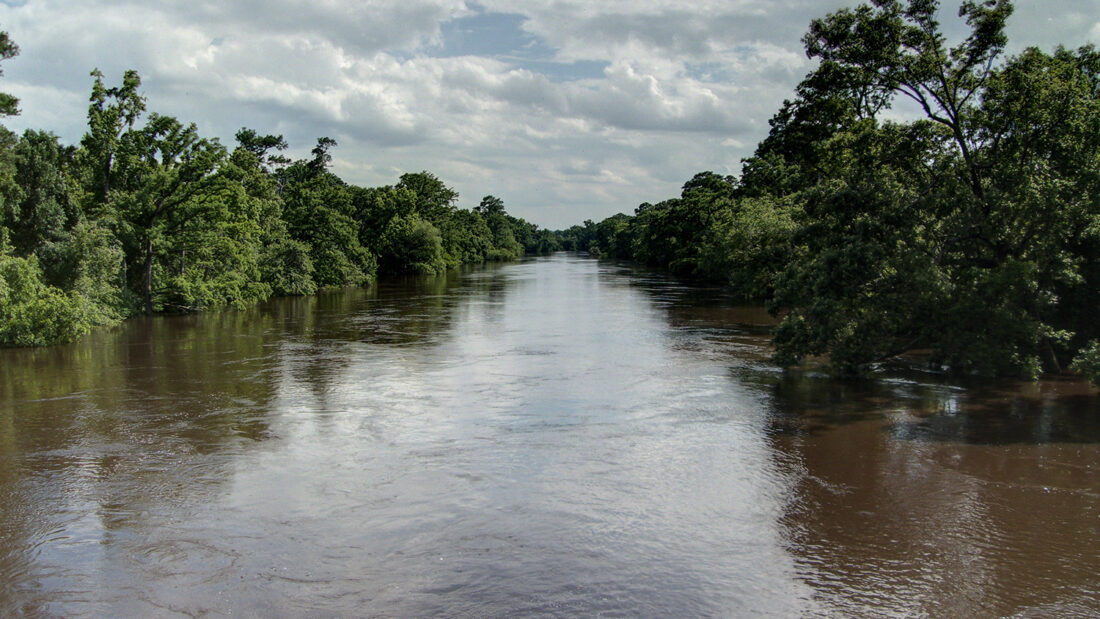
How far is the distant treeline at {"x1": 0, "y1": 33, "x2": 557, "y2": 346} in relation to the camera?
88.7 feet

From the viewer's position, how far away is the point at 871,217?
19.5 metres

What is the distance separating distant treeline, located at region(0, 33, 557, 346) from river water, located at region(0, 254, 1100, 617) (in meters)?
4.57

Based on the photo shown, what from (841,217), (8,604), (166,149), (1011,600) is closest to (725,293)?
(841,217)

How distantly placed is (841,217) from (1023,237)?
14.3 ft

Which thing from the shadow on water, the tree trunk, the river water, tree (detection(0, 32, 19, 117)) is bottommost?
the river water

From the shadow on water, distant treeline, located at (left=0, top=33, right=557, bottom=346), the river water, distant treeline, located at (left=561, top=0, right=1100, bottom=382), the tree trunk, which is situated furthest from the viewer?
the tree trunk

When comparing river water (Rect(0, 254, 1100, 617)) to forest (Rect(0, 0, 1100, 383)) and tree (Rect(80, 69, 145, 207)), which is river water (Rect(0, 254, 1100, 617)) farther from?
tree (Rect(80, 69, 145, 207))

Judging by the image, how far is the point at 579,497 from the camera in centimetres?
1160

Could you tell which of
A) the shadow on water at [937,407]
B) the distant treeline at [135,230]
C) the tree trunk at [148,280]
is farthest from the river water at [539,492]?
the tree trunk at [148,280]

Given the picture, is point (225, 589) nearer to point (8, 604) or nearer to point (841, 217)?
point (8, 604)

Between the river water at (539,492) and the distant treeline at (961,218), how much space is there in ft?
4.94

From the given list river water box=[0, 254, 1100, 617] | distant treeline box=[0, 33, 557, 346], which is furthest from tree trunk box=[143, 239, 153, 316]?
river water box=[0, 254, 1100, 617]

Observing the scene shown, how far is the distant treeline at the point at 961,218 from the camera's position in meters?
18.1

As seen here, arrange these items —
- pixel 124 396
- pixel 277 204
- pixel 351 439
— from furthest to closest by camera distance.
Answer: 1. pixel 277 204
2. pixel 124 396
3. pixel 351 439
